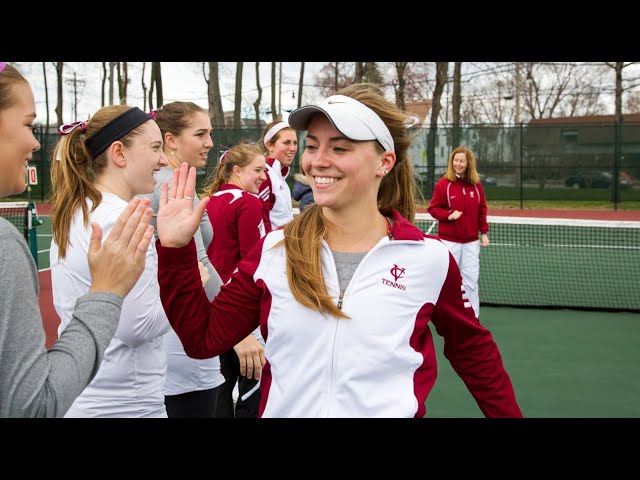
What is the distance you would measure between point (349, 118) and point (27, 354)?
3.93 ft

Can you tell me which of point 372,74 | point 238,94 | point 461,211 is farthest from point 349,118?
point 372,74

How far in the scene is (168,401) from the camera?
353 cm

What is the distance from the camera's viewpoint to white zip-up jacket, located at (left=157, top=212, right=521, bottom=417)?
2.11 m

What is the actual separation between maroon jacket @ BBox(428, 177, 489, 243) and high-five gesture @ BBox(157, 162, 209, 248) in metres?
5.94

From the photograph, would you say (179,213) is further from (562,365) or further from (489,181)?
(489,181)

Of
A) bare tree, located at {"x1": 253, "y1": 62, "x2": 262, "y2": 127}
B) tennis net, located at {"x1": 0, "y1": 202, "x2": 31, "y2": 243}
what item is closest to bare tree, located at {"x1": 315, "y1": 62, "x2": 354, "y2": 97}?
bare tree, located at {"x1": 253, "y1": 62, "x2": 262, "y2": 127}

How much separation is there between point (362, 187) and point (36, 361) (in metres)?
1.21

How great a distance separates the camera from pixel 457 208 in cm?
805

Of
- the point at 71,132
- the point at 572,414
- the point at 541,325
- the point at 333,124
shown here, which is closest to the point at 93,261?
the point at 333,124

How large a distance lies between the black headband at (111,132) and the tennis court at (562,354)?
3.22 m

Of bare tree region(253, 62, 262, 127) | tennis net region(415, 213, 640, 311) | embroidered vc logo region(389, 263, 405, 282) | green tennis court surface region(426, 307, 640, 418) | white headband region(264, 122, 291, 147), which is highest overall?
bare tree region(253, 62, 262, 127)

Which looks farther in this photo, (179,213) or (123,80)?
(123,80)

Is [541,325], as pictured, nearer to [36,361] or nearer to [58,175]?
[58,175]

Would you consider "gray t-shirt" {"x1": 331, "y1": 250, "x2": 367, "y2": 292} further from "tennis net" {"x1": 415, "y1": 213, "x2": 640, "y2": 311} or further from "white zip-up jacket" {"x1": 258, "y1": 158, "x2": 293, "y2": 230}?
"tennis net" {"x1": 415, "y1": 213, "x2": 640, "y2": 311}
